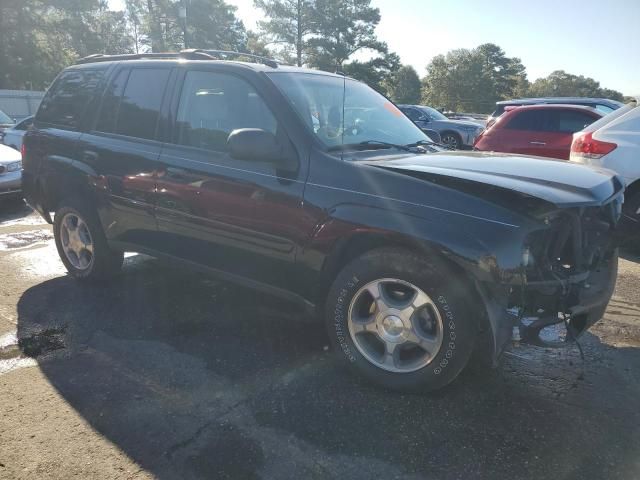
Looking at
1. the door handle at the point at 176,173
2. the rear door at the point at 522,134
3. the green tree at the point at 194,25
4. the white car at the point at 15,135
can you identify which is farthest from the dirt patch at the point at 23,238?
the green tree at the point at 194,25

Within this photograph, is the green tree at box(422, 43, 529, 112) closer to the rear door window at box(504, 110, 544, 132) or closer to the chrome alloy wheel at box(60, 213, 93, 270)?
the rear door window at box(504, 110, 544, 132)

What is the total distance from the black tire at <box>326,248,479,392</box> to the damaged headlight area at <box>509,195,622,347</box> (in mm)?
276

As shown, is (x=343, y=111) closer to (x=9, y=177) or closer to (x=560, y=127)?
(x=9, y=177)

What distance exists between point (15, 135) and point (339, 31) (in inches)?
1449

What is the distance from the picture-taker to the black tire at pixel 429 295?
2660 mm

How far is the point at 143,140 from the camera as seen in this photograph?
3938mm

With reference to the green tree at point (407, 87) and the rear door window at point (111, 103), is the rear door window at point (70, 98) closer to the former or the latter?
the rear door window at point (111, 103)

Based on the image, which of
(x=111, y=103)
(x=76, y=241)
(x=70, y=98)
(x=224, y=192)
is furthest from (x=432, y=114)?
(x=224, y=192)

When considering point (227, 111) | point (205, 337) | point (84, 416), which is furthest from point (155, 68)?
point (84, 416)

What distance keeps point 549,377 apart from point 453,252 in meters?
1.25

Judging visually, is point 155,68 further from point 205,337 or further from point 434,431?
point 434,431

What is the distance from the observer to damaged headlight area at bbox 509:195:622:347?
2561mm

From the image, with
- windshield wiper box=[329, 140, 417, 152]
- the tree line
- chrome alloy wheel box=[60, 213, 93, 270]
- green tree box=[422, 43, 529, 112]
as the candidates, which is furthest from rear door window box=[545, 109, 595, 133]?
green tree box=[422, 43, 529, 112]

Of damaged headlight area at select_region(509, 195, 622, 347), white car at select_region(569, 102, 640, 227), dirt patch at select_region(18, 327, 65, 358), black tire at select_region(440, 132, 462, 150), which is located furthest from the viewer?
black tire at select_region(440, 132, 462, 150)
